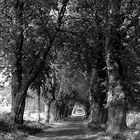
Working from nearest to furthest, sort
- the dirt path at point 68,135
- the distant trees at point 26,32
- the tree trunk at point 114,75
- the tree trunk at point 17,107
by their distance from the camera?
the dirt path at point 68,135 → the tree trunk at point 114,75 → the distant trees at point 26,32 → the tree trunk at point 17,107

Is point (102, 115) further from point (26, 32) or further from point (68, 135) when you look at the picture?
point (26, 32)

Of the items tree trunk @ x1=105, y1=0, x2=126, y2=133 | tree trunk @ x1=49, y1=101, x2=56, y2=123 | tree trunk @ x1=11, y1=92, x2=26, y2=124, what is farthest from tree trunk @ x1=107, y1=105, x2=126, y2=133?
tree trunk @ x1=49, y1=101, x2=56, y2=123

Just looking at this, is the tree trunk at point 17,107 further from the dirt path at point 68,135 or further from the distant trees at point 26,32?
the dirt path at point 68,135

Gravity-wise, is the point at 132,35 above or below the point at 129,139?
above

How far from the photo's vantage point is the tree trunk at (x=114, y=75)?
20.3 meters

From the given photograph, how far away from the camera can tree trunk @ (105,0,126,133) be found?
20266 mm

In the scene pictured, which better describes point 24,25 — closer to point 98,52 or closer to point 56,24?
point 56,24

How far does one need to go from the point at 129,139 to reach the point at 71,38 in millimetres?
11598

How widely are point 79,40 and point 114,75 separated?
642cm

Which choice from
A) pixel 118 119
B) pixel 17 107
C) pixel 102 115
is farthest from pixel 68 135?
pixel 102 115

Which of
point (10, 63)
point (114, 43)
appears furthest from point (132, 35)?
point (10, 63)

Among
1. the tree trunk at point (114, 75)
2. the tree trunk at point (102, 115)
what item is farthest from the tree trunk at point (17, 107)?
the tree trunk at point (102, 115)

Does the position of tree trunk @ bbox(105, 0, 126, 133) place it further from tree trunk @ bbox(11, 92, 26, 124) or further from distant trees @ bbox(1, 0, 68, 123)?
tree trunk @ bbox(11, 92, 26, 124)

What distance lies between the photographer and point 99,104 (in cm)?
3431
